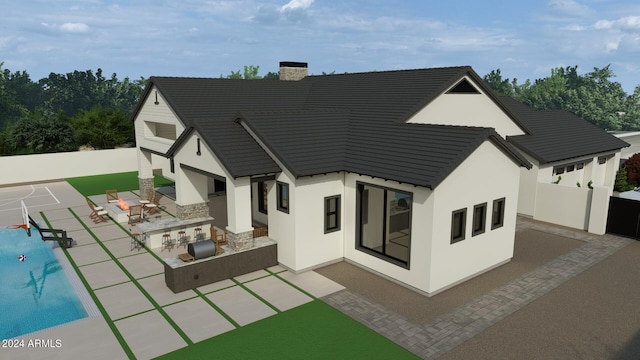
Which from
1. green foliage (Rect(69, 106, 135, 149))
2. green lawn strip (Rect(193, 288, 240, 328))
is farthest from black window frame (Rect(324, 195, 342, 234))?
green foliage (Rect(69, 106, 135, 149))

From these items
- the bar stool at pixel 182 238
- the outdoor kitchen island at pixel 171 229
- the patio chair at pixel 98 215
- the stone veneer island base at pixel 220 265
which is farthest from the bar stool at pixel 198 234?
the patio chair at pixel 98 215

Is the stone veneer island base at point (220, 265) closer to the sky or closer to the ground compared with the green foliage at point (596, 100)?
closer to the ground

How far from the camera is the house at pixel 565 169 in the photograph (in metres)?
19.0

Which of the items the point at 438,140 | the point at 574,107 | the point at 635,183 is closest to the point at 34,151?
the point at 438,140

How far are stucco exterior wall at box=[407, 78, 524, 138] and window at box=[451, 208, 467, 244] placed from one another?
17.5 ft

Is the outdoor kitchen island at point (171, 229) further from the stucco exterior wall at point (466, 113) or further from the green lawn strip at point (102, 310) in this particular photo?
the stucco exterior wall at point (466, 113)

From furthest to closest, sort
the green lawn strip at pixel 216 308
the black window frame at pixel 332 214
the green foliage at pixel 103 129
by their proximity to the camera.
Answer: the green foliage at pixel 103 129
the black window frame at pixel 332 214
the green lawn strip at pixel 216 308

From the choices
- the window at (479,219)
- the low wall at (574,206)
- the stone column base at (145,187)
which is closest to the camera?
the window at (479,219)

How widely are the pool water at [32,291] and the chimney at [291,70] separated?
55.8ft

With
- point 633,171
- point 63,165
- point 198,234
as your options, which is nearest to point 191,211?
point 198,234

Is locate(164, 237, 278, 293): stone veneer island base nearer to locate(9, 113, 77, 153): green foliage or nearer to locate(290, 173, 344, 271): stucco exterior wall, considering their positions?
locate(290, 173, 344, 271): stucco exterior wall

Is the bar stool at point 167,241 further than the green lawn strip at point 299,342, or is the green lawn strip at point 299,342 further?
the bar stool at point 167,241

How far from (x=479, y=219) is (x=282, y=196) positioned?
22.0 feet

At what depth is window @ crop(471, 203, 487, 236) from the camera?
13820mm
